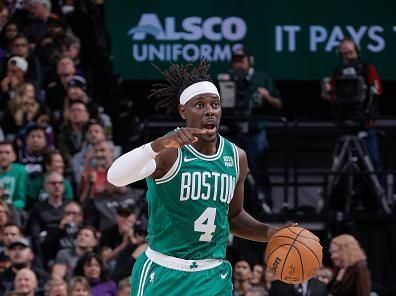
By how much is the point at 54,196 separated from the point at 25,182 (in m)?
0.52

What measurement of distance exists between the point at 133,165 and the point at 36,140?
710 cm

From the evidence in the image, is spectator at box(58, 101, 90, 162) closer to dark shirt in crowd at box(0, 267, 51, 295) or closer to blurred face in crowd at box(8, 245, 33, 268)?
dark shirt in crowd at box(0, 267, 51, 295)

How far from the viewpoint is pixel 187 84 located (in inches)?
330

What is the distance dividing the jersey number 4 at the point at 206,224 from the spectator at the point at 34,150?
262 inches

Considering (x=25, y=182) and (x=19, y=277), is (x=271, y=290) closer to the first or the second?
(x=19, y=277)

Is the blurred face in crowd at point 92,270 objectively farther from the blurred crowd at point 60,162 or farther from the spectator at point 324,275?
the spectator at point 324,275

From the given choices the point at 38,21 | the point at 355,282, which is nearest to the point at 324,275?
the point at 355,282

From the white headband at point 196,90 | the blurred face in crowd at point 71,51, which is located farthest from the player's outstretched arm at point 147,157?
the blurred face in crowd at point 71,51

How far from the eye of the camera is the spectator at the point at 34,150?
14742 millimetres

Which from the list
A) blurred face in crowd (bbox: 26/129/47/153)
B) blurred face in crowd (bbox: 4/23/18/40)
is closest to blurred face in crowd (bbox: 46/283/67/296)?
blurred face in crowd (bbox: 26/129/47/153)

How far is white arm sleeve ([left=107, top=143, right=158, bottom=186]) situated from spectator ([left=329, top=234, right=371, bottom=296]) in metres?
5.11

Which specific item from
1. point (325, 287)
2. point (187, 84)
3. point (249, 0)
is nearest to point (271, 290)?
point (325, 287)

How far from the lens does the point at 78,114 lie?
49.4 ft

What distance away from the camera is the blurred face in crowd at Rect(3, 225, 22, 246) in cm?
1344
